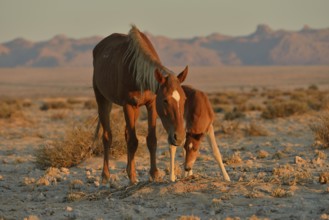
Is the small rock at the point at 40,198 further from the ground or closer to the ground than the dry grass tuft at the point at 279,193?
closer to the ground

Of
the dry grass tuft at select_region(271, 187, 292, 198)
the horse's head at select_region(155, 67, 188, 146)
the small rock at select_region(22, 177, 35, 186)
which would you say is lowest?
Result: the small rock at select_region(22, 177, 35, 186)

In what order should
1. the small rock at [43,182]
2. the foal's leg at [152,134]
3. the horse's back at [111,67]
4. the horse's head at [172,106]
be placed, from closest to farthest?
the horse's head at [172,106]
the foal's leg at [152,134]
the horse's back at [111,67]
the small rock at [43,182]

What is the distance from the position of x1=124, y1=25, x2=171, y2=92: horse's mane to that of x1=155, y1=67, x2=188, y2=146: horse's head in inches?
13.2

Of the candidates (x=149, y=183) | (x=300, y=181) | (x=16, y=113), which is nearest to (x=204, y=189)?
(x=149, y=183)

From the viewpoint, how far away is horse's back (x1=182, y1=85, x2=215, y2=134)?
916 cm

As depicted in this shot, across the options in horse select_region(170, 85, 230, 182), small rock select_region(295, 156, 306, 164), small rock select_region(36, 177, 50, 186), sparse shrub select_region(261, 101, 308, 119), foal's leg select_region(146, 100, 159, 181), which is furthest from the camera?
sparse shrub select_region(261, 101, 308, 119)

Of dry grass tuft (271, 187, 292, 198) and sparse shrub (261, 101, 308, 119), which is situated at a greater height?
dry grass tuft (271, 187, 292, 198)

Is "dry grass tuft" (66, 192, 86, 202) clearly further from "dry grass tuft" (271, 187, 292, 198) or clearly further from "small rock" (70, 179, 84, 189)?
"dry grass tuft" (271, 187, 292, 198)

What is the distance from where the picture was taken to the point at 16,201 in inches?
349

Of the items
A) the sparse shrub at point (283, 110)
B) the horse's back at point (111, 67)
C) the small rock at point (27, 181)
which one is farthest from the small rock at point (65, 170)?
the sparse shrub at point (283, 110)

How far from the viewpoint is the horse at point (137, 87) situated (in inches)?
302

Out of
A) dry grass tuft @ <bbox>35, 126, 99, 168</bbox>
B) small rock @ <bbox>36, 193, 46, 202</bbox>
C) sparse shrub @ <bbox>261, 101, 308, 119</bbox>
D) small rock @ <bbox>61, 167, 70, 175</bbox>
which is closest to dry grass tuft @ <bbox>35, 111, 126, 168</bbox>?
dry grass tuft @ <bbox>35, 126, 99, 168</bbox>

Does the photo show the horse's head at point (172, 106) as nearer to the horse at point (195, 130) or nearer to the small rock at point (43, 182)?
the horse at point (195, 130)

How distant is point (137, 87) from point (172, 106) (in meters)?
1.40
